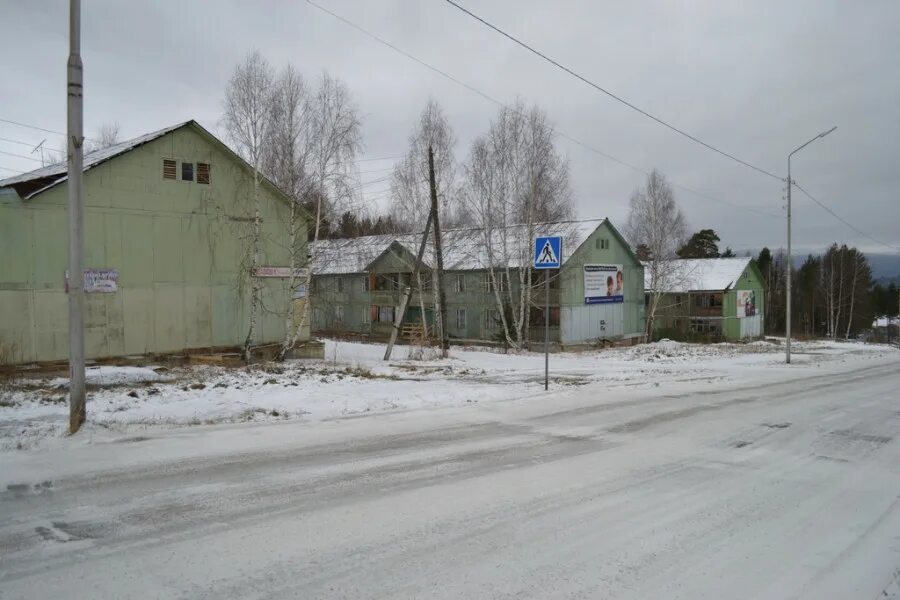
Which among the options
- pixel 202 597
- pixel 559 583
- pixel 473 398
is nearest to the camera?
pixel 202 597

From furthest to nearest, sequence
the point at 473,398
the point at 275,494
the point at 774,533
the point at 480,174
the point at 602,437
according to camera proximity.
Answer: the point at 480,174, the point at 473,398, the point at 602,437, the point at 275,494, the point at 774,533

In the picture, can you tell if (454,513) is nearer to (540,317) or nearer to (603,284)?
(540,317)

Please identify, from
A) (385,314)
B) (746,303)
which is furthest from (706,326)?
(385,314)

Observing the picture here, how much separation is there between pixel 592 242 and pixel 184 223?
3038cm

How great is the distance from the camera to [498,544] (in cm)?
482

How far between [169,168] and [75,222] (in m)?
13.2

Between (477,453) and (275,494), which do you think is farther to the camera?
(477,453)

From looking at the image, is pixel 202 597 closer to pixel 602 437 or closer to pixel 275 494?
pixel 275 494

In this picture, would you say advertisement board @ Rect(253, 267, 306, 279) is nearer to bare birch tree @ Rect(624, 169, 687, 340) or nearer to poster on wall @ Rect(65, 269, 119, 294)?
poster on wall @ Rect(65, 269, 119, 294)

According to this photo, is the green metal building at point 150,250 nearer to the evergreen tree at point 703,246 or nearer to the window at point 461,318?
the window at point 461,318

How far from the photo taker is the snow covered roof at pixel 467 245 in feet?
120

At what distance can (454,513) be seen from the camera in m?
5.52

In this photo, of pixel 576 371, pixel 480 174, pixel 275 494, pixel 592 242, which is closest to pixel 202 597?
pixel 275 494

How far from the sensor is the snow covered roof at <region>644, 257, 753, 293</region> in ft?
188
